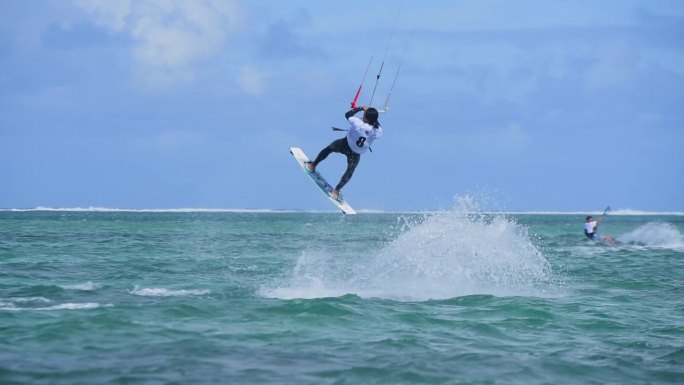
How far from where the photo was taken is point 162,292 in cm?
1909

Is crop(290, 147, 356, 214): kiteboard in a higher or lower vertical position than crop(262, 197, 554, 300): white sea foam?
higher

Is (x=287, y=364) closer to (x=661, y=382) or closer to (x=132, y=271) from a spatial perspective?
(x=661, y=382)

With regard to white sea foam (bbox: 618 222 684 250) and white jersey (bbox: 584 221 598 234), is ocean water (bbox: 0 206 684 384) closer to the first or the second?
white jersey (bbox: 584 221 598 234)

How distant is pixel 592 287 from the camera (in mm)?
22750

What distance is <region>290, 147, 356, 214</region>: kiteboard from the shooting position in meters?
21.4

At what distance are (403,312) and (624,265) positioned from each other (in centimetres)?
1732

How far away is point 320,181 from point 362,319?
7.15 metres

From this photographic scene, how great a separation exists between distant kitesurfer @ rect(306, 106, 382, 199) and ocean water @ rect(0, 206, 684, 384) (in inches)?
127

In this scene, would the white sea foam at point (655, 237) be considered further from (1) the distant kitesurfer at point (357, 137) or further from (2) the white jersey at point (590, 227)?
(1) the distant kitesurfer at point (357, 137)

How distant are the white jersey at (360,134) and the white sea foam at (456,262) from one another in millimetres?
3640

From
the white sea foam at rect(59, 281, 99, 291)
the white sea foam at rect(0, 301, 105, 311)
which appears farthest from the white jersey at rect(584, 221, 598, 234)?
the white sea foam at rect(0, 301, 105, 311)

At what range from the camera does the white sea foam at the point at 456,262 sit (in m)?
21.5

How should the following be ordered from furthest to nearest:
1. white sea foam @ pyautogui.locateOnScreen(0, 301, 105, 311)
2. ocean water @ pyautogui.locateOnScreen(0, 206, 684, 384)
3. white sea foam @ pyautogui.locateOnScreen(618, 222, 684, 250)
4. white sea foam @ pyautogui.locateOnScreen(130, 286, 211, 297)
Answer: white sea foam @ pyautogui.locateOnScreen(618, 222, 684, 250) < white sea foam @ pyautogui.locateOnScreen(130, 286, 211, 297) < white sea foam @ pyautogui.locateOnScreen(0, 301, 105, 311) < ocean water @ pyautogui.locateOnScreen(0, 206, 684, 384)

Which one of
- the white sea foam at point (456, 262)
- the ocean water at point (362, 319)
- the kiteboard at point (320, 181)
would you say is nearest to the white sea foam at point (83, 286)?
the ocean water at point (362, 319)
